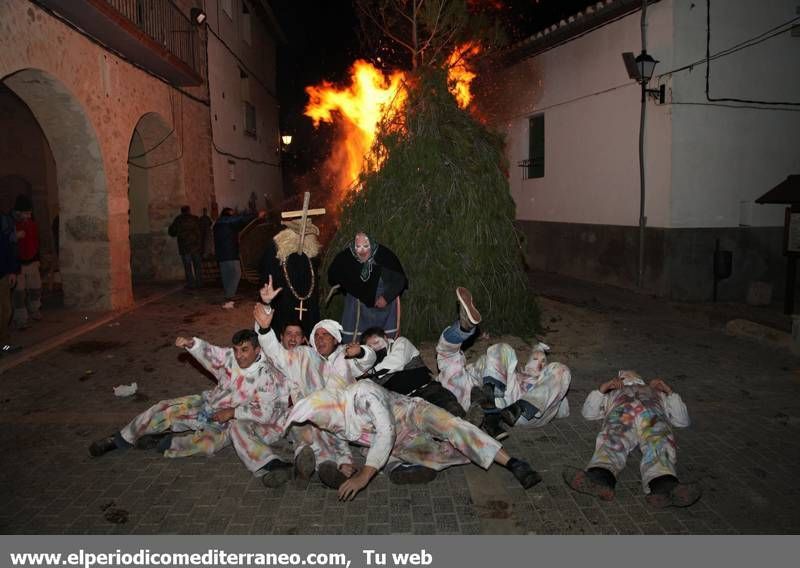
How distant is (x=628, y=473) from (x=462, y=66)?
1533 centimetres

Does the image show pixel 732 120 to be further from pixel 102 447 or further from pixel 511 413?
pixel 102 447

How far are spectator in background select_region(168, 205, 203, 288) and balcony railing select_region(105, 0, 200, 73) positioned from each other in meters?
3.55

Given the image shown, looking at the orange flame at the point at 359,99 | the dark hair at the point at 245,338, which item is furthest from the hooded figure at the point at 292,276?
the orange flame at the point at 359,99

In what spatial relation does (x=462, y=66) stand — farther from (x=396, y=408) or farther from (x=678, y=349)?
(x=396, y=408)

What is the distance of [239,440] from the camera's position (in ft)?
14.8

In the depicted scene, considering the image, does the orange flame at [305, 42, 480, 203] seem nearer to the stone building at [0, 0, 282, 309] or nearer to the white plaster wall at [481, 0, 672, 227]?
the white plaster wall at [481, 0, 672, 227]

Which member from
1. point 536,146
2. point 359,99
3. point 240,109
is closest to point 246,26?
point 240,109

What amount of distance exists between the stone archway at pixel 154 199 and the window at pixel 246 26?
802 centimetres

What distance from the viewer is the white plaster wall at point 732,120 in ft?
37.8

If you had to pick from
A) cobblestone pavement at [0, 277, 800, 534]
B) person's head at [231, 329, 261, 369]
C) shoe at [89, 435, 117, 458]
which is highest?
person's head at [231, 329, 261, 369]

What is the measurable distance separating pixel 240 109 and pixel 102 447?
16652 millimetres

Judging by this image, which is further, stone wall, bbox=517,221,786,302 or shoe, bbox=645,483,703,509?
stone wall, bbox=517,221,786,302

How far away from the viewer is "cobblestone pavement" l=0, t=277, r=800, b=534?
3.77 metres

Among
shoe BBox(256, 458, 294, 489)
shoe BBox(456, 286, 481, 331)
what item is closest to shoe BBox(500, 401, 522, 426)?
shoe BBox(456, 286, 481, 331)
